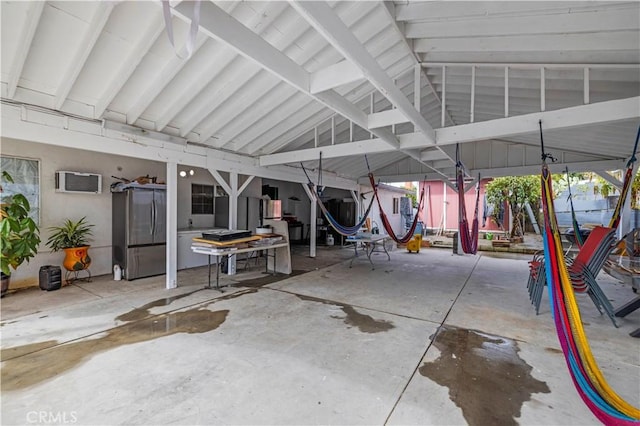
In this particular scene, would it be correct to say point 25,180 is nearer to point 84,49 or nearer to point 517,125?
point 84,49

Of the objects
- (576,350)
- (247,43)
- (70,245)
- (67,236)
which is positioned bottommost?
(576,350)

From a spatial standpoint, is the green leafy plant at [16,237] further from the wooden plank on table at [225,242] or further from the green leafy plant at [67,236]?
the wooden plank on table at [225,242]

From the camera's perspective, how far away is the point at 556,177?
11445 mm

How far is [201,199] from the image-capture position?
7.41 metres

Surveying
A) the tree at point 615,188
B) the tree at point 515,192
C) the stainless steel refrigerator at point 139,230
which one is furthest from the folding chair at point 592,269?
the tree at point 515,192

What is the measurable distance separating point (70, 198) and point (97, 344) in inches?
148

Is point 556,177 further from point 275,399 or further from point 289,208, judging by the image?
point 275,399

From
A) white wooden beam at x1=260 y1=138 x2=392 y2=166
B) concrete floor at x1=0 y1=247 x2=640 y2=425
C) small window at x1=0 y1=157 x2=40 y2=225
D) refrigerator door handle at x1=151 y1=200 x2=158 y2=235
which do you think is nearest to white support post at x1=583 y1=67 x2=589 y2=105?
white wooden beam at x1=260 y1=138 x2=392 y2=166

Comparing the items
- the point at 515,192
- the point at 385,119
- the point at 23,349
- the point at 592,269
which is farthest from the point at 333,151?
the point at 515,192

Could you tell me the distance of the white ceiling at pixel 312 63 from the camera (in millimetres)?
2545

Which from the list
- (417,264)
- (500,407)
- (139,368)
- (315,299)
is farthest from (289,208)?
(500,407)

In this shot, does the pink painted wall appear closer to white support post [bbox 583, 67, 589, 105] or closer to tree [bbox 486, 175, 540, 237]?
tree [bbox 486, 175, 540, 237]

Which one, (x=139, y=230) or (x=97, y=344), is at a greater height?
(x=139, y=230)

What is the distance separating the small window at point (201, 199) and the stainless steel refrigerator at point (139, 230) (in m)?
1.42
